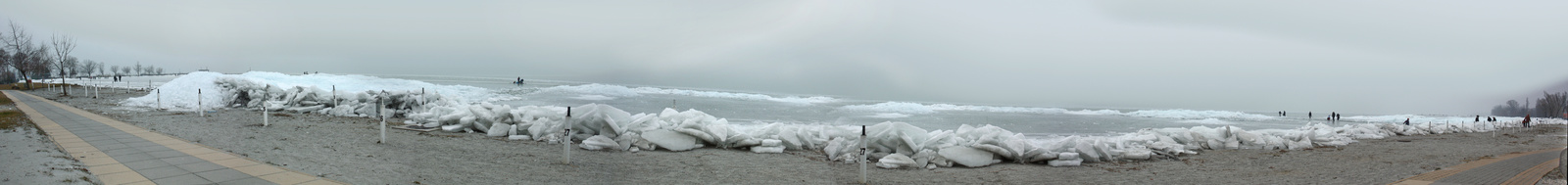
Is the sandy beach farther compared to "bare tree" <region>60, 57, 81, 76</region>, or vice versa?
"bare tree" <region>60, 57, 81, 76</region>

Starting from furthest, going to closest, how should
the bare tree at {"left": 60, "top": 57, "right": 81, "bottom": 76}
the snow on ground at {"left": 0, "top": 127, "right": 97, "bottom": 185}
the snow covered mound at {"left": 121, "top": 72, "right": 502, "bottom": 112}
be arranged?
the bare tree at {"left": 60, "top": 57, "right": 81, "bottom": 76}
the snow covered mound at {"left": 121, "top": 72, "right": 502, "bottom": 112}
the snow on ground at {"left": 0, "top": 127, "right": 97, "bottom": 185}

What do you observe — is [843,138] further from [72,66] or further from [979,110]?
[72,66]

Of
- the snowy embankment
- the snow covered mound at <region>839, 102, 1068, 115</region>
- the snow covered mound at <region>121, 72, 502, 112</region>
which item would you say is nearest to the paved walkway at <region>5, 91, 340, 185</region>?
the snowy embankment

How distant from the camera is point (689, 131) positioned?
28.4ft

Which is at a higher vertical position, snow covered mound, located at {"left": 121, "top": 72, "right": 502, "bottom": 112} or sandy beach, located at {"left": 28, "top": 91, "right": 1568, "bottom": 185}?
snow covered mound, located at {"left": 121, "top": 72, "right": 502, "bottom": 112}

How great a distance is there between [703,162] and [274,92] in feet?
48.8

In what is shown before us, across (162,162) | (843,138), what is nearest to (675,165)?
(843,138)

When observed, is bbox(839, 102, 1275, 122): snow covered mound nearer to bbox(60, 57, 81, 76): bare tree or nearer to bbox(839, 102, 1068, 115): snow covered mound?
bbox(839, 102, 1068, 115): snow covered mound


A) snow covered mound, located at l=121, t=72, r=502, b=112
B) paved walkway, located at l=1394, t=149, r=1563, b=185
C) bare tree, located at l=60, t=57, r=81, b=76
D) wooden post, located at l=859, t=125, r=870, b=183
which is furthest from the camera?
bare tree, located at l=60, t=57, r=81, b=76

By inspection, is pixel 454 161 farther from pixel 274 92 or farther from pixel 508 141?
pixel 274 92

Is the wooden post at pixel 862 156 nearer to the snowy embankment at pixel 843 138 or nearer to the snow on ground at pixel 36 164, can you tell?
the snowy embankment at pixel 843 138

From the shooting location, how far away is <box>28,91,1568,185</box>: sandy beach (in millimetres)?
5930

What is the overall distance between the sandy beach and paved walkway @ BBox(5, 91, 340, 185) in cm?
29

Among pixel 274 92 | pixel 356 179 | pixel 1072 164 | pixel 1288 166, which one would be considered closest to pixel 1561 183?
pixel 1072 164
